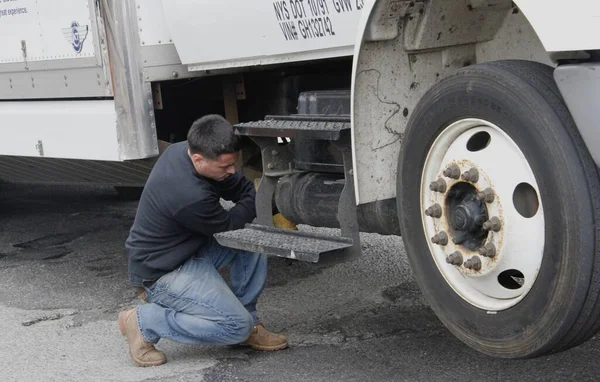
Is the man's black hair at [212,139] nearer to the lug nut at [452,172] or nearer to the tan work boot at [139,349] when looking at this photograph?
the tan work boot at [139,349]

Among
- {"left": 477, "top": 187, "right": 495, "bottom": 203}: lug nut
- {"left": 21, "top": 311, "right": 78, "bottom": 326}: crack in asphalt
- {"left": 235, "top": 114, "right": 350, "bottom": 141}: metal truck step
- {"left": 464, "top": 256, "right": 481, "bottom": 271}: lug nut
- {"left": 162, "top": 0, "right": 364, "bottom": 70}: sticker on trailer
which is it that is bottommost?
{"left": 21, "top": 311, "right": 78, "bottom": 326}: crack in asphalt

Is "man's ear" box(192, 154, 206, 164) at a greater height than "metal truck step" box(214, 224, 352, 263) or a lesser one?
greater

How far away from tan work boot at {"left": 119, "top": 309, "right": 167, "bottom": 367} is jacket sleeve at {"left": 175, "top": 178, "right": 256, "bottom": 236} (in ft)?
1.58

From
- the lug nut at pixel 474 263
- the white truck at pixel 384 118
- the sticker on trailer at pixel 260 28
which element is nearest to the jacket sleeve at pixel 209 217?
the white truck at pixel 384 118

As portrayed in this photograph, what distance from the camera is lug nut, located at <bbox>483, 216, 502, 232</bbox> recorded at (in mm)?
2924

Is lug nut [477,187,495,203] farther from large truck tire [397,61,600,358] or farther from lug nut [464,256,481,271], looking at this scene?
lug nut [464,256,481,271]

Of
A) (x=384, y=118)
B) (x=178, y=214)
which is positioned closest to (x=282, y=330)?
(x=178, y=214)

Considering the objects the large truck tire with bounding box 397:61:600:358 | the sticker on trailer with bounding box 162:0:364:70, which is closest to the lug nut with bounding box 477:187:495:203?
the large truck tire with bounding box 397:61:600:358

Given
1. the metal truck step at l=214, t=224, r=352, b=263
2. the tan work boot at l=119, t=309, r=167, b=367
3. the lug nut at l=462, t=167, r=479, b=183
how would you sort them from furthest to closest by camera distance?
the tan work boot at l=119, t=309, r=167, b=367, the metal truck step at l=214, t=224, r=352, b=263, the lug nut at l=462, t=167, r=479, b=183

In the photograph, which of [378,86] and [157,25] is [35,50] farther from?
[378,86]

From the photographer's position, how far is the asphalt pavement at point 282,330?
3.82 m

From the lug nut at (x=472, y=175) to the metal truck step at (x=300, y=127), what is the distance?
61cm

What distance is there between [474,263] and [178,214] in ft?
4.68

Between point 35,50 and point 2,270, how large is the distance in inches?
65.2
